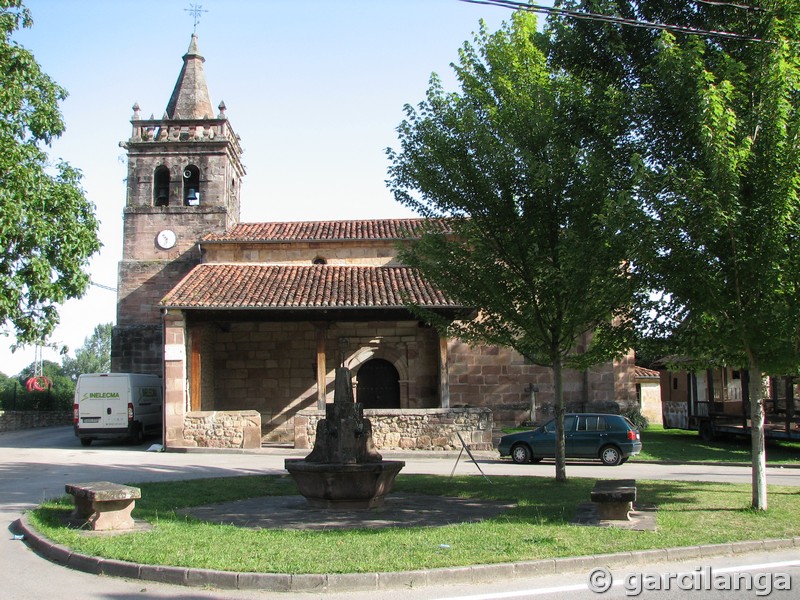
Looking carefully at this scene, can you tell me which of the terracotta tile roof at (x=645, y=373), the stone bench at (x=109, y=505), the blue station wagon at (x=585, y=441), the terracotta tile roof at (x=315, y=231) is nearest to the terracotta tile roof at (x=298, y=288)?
the terracotta tile roof at (x=315, y=231)

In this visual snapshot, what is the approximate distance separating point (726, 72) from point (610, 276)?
324 cm

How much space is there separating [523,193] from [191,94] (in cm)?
2022

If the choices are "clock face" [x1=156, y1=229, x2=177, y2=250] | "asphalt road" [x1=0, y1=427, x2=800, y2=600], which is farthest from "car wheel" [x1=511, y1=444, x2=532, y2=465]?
"clock face" [x1=156, y1=229, x2=177, y2=250]

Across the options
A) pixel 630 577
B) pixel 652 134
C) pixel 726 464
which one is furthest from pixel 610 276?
→ pixel 726 464

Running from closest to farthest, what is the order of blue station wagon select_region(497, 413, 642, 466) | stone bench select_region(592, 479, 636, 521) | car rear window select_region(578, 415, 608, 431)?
stone bench select_region(592, 479, 636, 521)
blue station wagon select_region(497, 413, 642, 466)
car rear window select_region(578, 415, 608, 431)

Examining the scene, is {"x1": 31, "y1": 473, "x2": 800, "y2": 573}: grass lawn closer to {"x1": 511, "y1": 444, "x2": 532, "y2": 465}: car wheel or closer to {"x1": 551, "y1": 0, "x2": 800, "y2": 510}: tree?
{"x1": 551, "y1": 0, "x2": 800, "y2": 510}: tree

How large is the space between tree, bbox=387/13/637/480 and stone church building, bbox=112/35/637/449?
6.46 meters

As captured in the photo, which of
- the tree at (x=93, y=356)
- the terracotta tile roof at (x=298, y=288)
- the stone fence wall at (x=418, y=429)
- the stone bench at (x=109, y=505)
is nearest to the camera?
the stone bench at (x=109, y=505)

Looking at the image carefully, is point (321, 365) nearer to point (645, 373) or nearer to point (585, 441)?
point (585, 441)

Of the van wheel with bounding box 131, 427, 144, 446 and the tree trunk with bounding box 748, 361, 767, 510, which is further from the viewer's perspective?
the van wheel with bounding box 131, 427, 144, 446

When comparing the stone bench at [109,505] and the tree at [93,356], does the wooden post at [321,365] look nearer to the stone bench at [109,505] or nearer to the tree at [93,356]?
the stone bench at [109,505]

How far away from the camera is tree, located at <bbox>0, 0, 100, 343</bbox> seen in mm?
14148

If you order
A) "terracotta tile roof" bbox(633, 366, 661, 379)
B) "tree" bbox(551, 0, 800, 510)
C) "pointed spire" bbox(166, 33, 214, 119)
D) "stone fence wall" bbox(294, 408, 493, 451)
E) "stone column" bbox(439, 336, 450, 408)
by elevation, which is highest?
"pointed spire" bbox(166, 33, 214, 119)

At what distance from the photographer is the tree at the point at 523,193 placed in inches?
460
